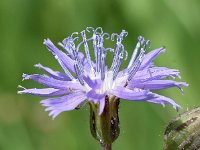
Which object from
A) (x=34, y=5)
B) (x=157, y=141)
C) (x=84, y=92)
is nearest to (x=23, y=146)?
(x=157, y=141)

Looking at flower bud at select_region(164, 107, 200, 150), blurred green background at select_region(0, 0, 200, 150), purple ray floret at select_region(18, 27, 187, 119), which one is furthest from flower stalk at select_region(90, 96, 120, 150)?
blurred green background at select_region(0, 0, 200, 150)

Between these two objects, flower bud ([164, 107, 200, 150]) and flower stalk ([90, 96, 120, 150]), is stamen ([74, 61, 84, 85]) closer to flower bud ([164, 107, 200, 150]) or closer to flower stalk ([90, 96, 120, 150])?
flower stalk ([90, 96, 120, 150])

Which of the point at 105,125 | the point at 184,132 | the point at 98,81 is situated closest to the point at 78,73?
the point at 98,81

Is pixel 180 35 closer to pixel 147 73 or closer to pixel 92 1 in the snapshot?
pixel 92 1

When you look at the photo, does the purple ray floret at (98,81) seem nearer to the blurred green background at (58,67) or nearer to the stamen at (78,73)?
the stamen at (78,73)

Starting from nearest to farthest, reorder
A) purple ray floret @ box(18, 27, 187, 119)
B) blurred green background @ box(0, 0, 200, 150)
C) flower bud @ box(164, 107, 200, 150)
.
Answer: purple ray floret @ box(18, 27, 187, 119) < flower bud @ box(164, 107, 200, 150) < blurred green background @ box(0, 0, 200, 150)

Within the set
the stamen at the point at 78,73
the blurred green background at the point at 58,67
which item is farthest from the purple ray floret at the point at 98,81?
the blurred green background at the point at 58,67
